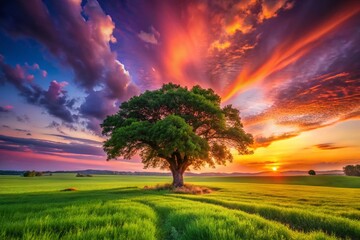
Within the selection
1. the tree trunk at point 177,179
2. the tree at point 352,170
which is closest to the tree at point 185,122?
the tree trunk at point 177,179

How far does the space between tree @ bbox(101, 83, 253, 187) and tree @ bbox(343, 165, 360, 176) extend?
4823 inches

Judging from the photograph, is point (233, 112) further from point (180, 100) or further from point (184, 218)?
point (184, 218)

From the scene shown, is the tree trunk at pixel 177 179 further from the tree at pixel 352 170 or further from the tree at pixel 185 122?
the tree at pixel 352 170

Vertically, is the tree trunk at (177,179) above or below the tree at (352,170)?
below

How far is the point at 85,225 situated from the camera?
6.61 metres

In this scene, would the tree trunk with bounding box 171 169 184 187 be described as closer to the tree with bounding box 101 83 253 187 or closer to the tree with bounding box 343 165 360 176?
the tree with bounding box 101 83 253 187

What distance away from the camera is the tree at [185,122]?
31562 mm

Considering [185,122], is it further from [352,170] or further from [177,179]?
[352,170]

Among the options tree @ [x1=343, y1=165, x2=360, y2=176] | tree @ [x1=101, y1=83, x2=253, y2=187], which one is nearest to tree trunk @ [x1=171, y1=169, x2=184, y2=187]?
tree @ [x1=101, y1=83, x2=253, y2=187]

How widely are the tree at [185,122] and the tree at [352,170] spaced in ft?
402

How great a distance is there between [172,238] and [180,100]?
30.6 meters

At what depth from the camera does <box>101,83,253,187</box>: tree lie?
104 ft

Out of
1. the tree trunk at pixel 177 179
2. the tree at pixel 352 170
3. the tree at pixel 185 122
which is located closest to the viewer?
the tree at pixel 185 122

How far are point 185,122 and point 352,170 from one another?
138931mm
